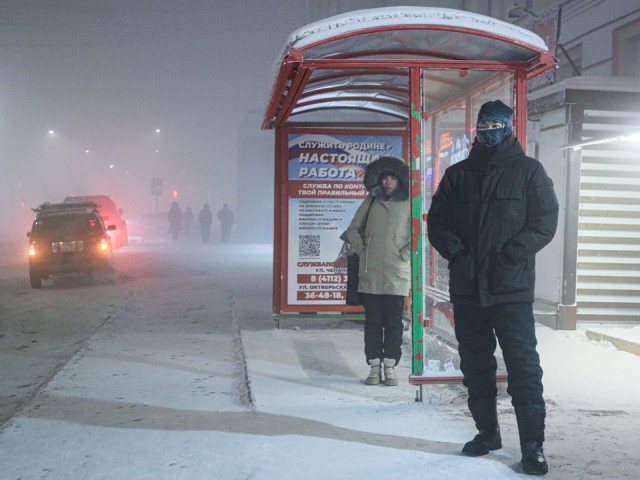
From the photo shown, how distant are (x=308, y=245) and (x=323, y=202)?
58 cm

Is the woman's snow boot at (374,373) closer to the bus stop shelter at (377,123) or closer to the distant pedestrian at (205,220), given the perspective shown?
the bus stop shelter at (377,123)

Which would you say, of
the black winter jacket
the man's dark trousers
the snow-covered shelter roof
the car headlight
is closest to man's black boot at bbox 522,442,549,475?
the man's dark trousers

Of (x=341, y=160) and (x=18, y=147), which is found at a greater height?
(x=18, y=147)

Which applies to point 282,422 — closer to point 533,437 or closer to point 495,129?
point 533,437

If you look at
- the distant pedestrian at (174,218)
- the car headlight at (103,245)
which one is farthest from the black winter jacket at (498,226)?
the distant pedestrian at (174,218)

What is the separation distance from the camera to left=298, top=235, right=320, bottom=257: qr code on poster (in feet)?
29.1

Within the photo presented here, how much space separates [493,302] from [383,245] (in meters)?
2.24

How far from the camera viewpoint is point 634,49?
12.7 m

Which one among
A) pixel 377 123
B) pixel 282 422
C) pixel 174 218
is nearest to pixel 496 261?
pixel 282 422

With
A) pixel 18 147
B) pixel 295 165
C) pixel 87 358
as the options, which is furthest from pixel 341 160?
A: pixel 18 147

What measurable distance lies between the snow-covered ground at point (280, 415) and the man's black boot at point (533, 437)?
6.0 inches

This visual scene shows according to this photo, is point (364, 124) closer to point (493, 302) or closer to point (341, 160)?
point (341, 160)

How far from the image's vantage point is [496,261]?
154 inches

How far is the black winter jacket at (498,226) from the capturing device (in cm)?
388
